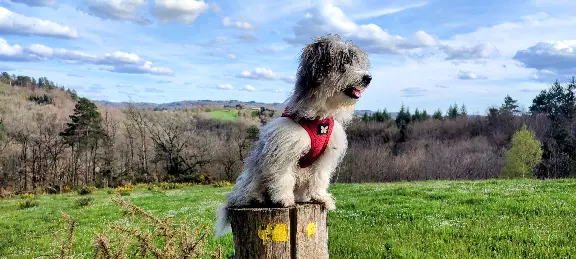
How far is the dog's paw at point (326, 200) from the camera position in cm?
463

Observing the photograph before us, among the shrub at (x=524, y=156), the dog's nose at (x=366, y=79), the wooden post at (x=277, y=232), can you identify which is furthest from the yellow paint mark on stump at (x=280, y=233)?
the shrub at (x=524, y=156)

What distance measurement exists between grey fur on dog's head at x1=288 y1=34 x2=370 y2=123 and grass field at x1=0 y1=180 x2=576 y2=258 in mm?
1902

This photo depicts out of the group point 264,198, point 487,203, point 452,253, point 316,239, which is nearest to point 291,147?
point 264,198

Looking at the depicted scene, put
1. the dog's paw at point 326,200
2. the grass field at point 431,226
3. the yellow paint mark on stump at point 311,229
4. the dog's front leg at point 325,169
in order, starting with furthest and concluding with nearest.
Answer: the grass field at point 431,226 < the dog's front leg at point 325,169 < the dog's paw at point 326,200 < the yellow paint mark on stump at point 311,229

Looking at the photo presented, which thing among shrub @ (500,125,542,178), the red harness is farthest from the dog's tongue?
shrub @ (500,125,542,178)

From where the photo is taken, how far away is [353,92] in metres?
4.51

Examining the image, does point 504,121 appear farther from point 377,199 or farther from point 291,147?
point 291,147

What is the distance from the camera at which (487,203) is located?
12.4m

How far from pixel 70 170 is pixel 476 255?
4380 cm

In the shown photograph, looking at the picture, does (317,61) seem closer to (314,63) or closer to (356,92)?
(314,63)

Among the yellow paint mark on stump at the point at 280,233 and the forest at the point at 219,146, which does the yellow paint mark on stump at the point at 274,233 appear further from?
the forest at the point at 219,146

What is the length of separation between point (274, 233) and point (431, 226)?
702cm

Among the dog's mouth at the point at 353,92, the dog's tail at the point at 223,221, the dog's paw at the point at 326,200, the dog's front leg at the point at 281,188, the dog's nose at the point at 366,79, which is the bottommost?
the dog's tail at the point at 223,221

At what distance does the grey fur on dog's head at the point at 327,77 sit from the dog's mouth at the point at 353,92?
1.1 inches
